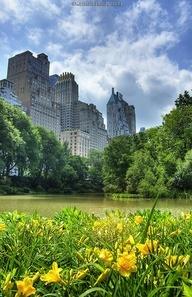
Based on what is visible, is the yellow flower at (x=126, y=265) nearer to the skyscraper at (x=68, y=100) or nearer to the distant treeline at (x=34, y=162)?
the distant treeline at (x=34, y=162)

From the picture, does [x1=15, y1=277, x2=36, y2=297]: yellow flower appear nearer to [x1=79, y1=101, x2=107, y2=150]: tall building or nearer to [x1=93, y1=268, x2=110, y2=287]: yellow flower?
[x1=93, y1=268, x2=110, y2=287]: yellow flower

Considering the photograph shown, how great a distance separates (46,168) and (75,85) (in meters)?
128

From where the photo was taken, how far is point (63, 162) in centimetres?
7238

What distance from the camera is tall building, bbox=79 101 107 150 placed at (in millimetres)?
172875

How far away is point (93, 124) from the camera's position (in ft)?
578

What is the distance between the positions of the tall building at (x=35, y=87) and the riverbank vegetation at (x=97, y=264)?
467 ft

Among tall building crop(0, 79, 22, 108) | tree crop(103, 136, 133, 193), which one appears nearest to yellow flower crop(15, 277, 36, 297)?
tree crop(103, 136, 133, 193)

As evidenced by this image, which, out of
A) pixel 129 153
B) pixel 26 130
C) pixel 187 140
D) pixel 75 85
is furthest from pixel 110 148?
pixel 75 85

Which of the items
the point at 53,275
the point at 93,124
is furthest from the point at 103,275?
the point at 93,124

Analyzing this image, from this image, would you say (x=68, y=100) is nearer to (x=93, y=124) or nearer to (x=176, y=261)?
(x=93, y=124)

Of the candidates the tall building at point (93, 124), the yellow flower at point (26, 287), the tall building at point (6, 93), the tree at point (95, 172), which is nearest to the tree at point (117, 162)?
the tree at point (95, 172)

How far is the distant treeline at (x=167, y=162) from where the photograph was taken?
120 ft

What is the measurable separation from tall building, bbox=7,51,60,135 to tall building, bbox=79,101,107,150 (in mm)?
20387

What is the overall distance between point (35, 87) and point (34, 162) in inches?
4207
